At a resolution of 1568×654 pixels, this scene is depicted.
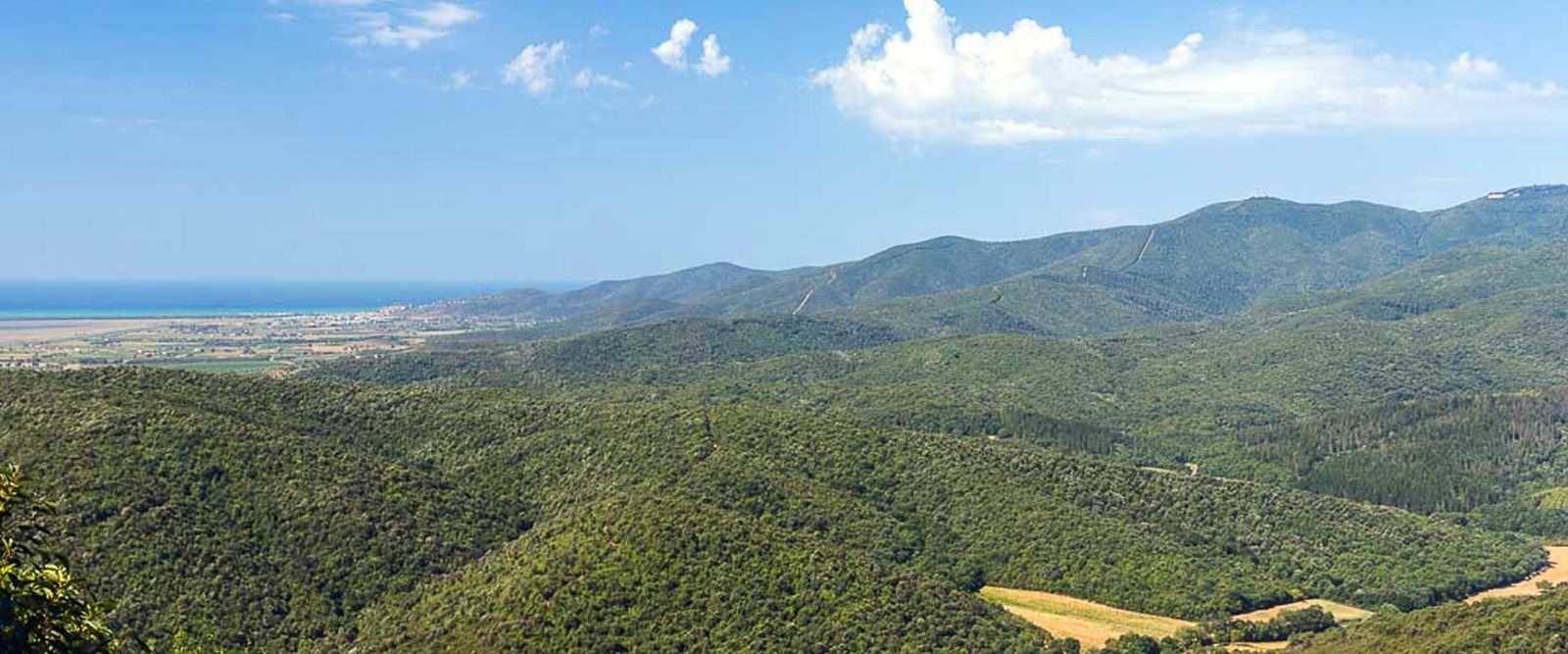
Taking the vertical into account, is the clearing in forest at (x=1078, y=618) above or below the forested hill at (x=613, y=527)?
below

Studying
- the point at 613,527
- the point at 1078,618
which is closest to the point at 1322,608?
the point at 1078,618

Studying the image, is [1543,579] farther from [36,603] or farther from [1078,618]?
[36,603]

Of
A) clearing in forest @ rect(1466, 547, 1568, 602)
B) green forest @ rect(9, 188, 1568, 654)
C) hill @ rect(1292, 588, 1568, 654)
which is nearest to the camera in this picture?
hill @ rect(1292, 588, 1568, 654)

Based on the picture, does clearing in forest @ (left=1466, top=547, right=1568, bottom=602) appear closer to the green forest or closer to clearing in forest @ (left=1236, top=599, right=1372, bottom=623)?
the green forest

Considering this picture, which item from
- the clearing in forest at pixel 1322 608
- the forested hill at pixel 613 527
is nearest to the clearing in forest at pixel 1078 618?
the forested hill at pixel 613 527

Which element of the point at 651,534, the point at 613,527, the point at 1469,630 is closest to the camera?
the point at 1469,630

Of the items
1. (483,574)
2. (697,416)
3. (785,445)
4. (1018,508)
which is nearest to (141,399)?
(483,574)

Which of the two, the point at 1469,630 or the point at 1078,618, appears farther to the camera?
the point at 1078,618

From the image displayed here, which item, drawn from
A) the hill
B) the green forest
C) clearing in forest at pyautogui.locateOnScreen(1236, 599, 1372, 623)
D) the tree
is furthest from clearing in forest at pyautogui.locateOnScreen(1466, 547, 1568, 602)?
the tree

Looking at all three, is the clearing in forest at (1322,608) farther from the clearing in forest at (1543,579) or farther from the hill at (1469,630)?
the hill at (1469,630)
